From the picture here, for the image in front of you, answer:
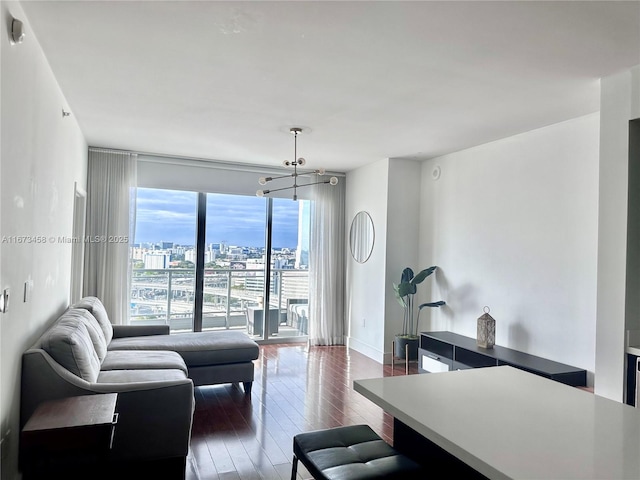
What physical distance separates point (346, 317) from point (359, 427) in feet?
14.8

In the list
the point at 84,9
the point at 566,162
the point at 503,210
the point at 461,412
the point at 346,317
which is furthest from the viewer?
the point at 346,317

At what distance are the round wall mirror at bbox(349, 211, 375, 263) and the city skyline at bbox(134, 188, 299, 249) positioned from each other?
2.92ft

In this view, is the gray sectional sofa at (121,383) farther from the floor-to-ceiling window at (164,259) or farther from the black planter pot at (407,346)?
the black planter pot at (407,346)

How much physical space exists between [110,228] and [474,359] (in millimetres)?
4352

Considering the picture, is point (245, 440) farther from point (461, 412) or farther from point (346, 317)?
point (346, 317)

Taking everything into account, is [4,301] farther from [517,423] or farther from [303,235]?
[303,235]

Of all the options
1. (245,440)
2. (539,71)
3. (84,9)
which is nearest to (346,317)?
(245,440)

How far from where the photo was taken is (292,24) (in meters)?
2.26

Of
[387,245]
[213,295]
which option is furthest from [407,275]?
[213,295]

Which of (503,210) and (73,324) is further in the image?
(503,210)

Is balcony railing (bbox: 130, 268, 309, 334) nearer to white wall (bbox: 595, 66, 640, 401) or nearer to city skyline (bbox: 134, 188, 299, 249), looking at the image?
city skyline (bbox: 134, 188, 299, 249)

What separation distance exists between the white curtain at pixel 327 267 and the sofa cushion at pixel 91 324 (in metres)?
3.25

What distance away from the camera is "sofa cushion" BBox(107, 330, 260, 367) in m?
3.96

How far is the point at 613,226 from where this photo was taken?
9.07 feet
